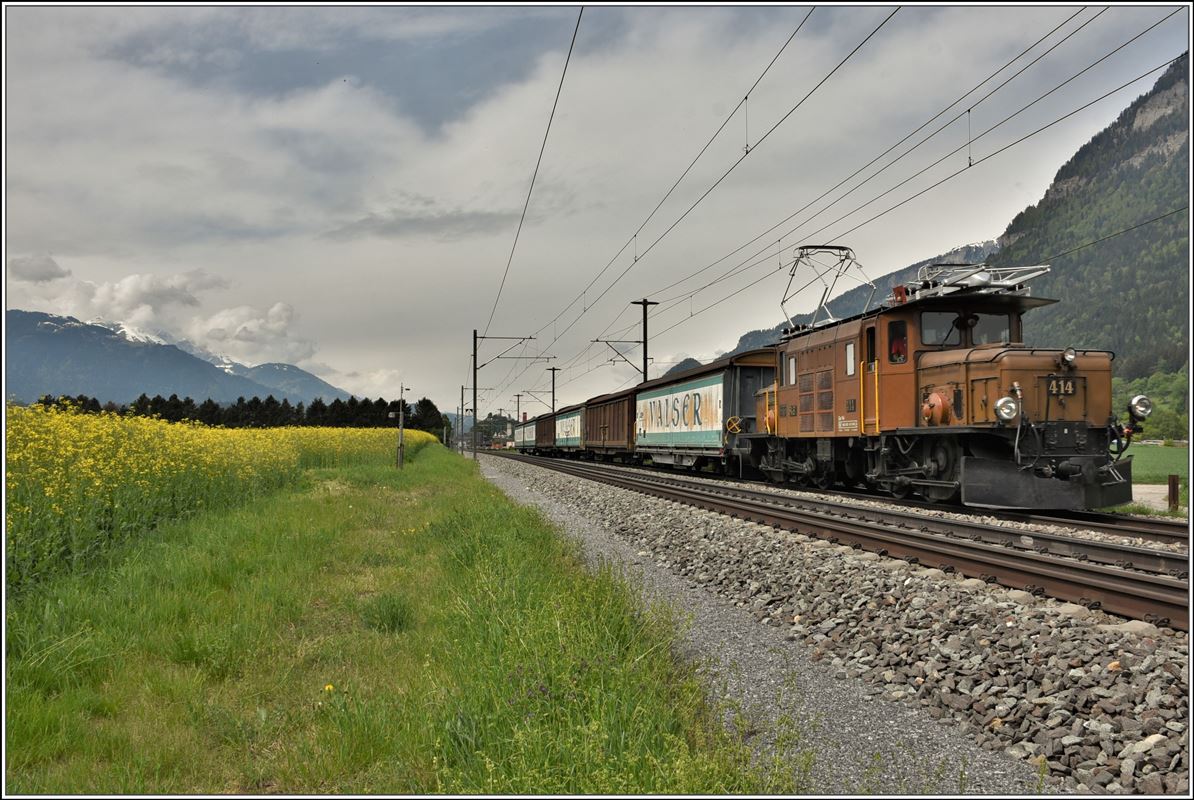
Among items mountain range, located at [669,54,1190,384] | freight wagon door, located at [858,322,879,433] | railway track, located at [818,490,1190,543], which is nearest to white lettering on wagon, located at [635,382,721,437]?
freight wagon door, located at [858,322,879,433]

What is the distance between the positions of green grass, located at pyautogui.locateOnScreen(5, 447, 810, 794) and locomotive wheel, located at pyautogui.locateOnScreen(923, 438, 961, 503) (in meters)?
7.83

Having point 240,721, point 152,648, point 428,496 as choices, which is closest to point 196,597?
point 152,648

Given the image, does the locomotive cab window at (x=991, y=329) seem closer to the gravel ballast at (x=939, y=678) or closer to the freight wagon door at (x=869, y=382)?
the freight wagon door at (x=869, y=382)

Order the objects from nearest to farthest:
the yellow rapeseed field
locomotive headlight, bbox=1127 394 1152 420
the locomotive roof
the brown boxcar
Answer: the yellow rapeseed field
locomotive headlight, bbox=1127 394 1152 420
the locomotive roof
the brown boxcar

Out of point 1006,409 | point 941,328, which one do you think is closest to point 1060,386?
point 1006,409

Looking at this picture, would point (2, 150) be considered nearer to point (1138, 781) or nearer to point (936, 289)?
point (1138, 781)

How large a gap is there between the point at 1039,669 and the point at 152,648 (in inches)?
261

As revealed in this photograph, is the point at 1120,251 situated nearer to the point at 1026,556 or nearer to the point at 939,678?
the point at 1026,556

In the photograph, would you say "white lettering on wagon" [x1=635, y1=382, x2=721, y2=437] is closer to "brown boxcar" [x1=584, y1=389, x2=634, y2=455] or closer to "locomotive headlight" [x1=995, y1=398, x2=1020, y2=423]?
"brown boxcar" [x1=584, y1=389, x2=634, y2=455]

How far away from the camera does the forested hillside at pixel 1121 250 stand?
407ft

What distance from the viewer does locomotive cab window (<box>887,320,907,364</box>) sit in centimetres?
1431

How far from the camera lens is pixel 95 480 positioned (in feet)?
29.2

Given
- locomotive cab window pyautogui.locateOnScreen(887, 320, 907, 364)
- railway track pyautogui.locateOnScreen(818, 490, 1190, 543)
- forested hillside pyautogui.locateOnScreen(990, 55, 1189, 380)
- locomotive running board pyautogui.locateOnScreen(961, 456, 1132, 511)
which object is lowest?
railway track pyautogui.locateOnScreen(818, 490, 1190, 543)

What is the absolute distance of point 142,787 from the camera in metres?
3.89
